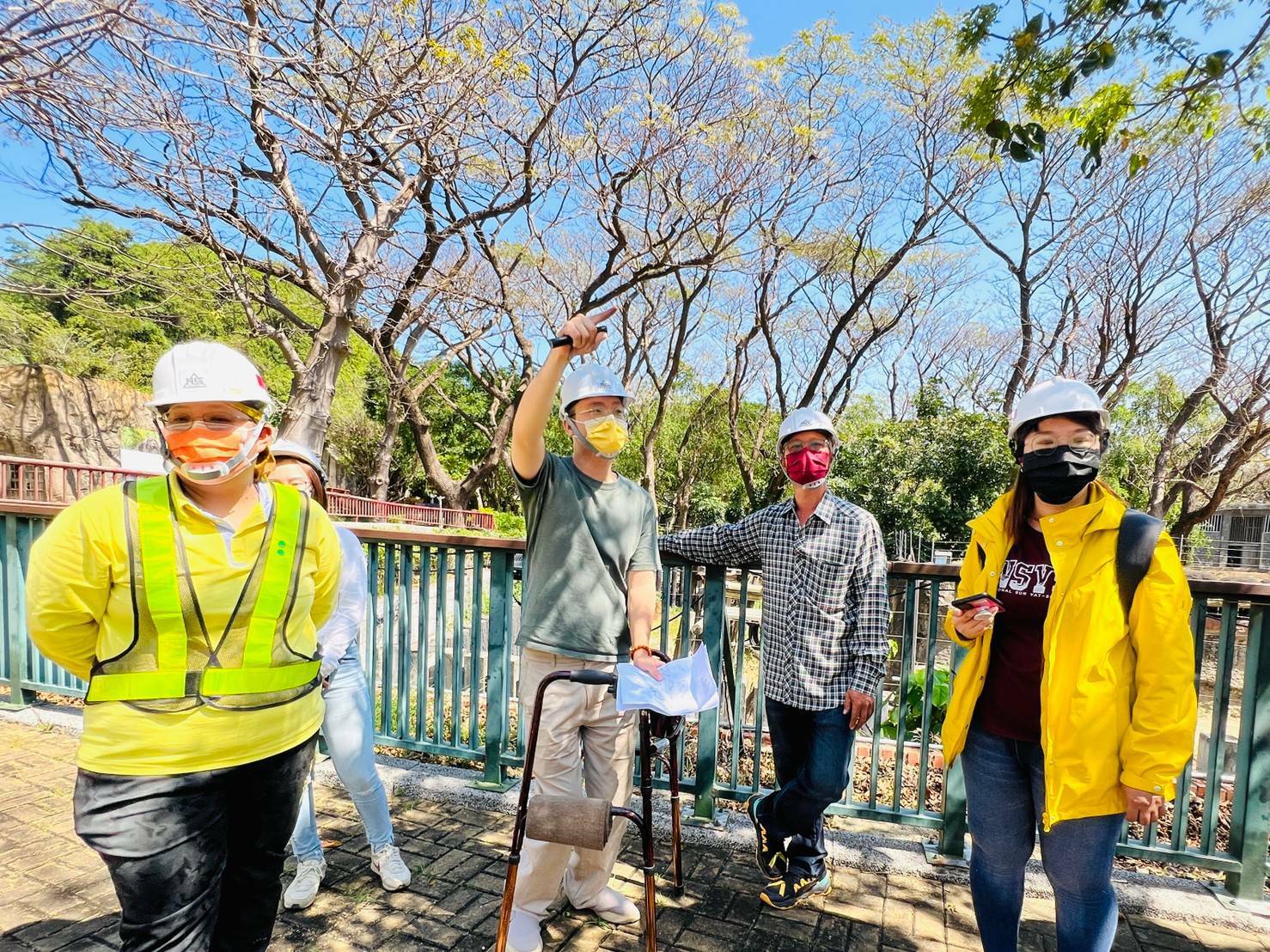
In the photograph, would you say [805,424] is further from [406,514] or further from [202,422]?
[406,514]

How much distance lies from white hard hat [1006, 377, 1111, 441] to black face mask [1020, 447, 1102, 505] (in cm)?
12

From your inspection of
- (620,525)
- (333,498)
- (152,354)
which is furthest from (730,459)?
(620,525)

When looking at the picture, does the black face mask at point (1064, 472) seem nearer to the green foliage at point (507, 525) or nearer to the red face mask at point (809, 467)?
the red face mask at point (809, 467)

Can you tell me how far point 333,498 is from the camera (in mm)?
20969

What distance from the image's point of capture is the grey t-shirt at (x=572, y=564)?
268cm

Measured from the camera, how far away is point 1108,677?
198 cm

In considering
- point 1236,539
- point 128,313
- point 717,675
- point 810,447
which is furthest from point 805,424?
point 1236,539

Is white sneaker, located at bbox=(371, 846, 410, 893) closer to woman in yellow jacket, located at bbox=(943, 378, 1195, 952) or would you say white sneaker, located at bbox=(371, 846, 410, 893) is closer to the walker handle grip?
the walker handle grip

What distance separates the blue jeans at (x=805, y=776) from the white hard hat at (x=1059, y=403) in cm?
140

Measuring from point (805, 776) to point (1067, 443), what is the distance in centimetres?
167

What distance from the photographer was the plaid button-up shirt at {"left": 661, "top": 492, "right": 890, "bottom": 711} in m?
2.84

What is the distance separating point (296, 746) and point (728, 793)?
2.43 m

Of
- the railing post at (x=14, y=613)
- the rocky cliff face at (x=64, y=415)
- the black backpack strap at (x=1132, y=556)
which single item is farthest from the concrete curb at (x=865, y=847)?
the rocky cliff face at (x=64, y=415)

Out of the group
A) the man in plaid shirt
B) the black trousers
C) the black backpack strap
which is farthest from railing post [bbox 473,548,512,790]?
the black backpack strap
